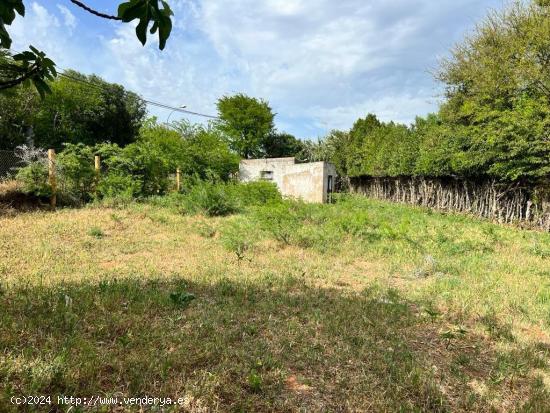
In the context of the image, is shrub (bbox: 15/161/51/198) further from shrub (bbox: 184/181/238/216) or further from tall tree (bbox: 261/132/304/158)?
tall tree (bbox: 261/132/304/158)

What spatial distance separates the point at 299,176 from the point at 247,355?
1455cm

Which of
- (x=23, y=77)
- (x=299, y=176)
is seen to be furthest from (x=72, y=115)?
(x=23, y=77)

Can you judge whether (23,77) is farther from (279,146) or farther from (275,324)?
(279,146)

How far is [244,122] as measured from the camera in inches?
1307

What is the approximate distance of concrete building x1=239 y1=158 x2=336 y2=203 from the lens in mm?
15727

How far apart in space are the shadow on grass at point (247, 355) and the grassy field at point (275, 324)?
1 centimetres

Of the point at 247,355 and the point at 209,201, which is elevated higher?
the point at 209,201

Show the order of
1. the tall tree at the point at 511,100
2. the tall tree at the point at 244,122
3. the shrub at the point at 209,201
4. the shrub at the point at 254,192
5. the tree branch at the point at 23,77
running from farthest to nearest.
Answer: the tall tree at the point at 244,122
the shrub at the point at 254,192
the shrub at the point at 209,201
the tall tree at the point at 511,100
the tree branch at the point at 23,77

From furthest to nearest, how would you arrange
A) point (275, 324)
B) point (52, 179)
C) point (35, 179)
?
point (52, 179), point (35, 179), point (275, 324)

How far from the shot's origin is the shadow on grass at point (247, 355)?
7.15 ft

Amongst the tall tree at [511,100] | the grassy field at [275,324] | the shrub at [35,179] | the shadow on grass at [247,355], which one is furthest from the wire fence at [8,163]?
the tall tree at [511,100]

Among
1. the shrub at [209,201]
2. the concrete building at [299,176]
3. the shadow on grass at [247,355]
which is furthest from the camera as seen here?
the concrete building at [299,176]

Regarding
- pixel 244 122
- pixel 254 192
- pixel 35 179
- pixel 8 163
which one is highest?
pixel 244 122

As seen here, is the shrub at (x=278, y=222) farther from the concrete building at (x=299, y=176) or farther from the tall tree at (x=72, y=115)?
the tall tree at (x=72, y=115)
